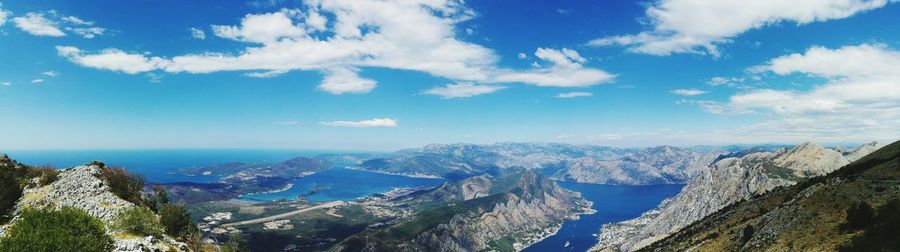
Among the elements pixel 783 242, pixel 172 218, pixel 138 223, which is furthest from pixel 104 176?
pixel 783 242

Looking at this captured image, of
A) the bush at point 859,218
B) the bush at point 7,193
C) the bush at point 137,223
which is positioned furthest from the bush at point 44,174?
the bush at point 859,218

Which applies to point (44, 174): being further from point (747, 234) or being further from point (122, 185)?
point (747, 234)

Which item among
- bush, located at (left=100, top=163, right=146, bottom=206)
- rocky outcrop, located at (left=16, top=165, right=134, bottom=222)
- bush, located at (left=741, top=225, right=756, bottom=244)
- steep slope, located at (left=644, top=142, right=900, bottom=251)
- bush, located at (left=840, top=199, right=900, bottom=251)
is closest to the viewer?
bush, located at (left=840, top=199, right=900, bottom=251)

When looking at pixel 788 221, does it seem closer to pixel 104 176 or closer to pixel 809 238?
pixel 809 238

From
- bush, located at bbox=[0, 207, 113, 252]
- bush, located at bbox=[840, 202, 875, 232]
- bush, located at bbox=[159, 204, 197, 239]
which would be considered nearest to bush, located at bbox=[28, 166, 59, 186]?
bush, located at bbox=[159, 204, 197, 239]

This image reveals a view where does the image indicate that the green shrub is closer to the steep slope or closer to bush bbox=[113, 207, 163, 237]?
bush bbox=[113, 207, 163, 237]

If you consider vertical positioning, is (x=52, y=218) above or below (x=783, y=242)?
above
